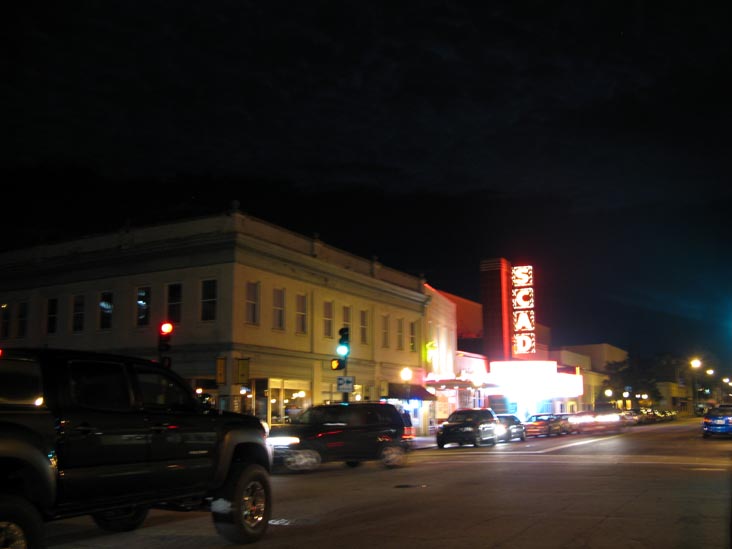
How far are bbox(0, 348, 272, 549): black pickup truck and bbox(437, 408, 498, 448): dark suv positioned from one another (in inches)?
893

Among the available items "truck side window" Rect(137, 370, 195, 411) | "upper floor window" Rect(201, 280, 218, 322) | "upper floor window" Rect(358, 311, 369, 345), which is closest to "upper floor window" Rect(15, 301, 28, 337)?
"upper floor window" Rect(201, 280, 218, 322)

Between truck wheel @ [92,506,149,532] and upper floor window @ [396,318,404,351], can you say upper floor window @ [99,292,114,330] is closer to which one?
upper floor window @ [396,318,404,351]

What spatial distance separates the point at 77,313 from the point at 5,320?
4788mm

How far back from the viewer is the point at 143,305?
1267 inches

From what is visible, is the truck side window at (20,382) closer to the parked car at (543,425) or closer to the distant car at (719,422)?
the distant car at (719,422)

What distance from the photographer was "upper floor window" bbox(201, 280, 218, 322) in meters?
30.2

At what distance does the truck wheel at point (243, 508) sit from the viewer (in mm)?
9516

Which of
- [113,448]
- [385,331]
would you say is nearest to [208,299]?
[385,331]

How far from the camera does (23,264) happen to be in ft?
118

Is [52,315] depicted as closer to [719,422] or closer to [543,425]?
[543,425]

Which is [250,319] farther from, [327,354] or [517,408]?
[517,408]

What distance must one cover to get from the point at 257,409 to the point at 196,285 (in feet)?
18.2

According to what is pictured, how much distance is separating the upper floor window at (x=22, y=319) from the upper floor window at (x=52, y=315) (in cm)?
130

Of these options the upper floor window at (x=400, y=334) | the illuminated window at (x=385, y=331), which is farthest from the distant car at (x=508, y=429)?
the upper floor window at (x=400, y=334)
